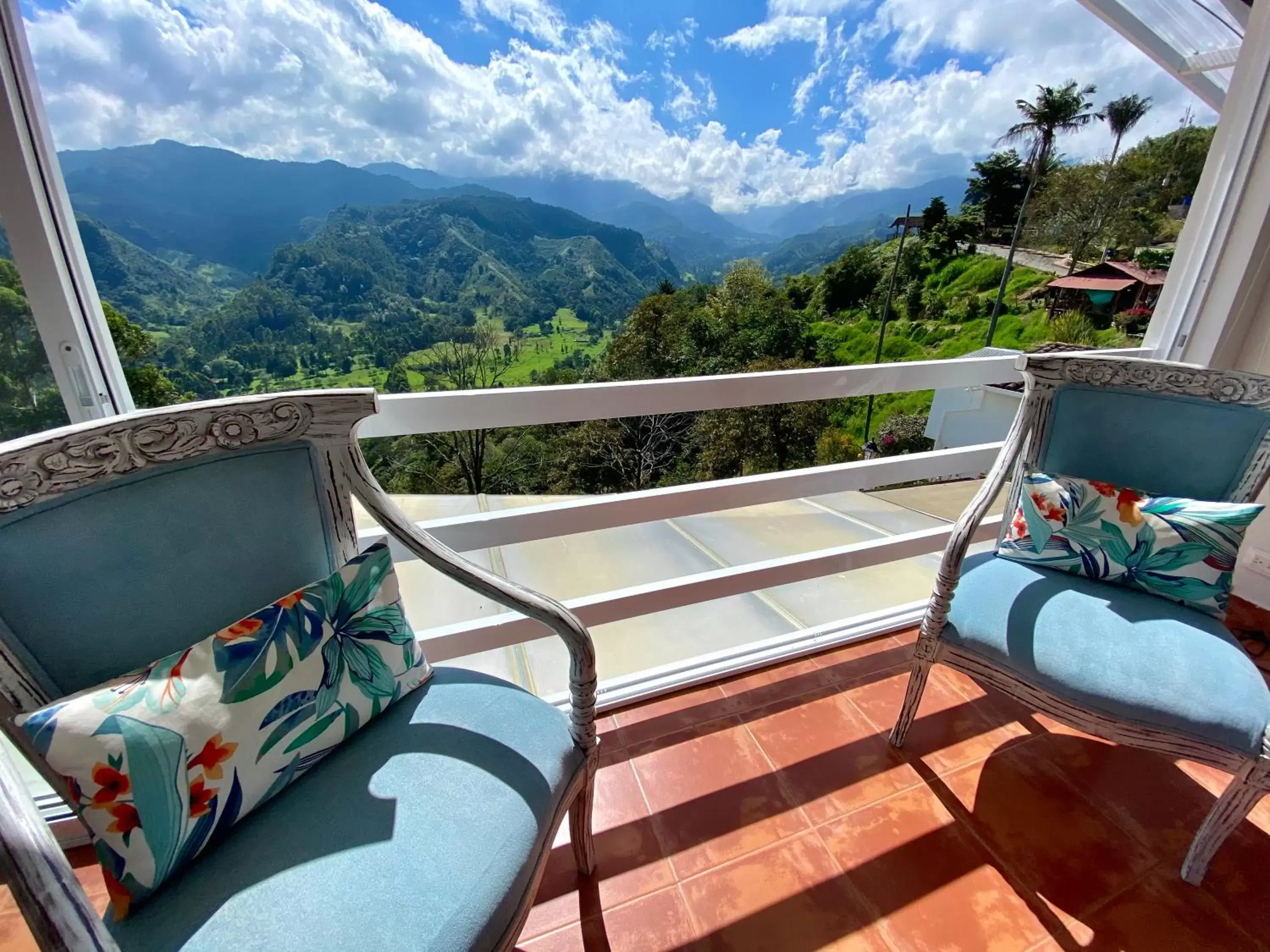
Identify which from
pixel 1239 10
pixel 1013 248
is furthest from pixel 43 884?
pixel 1013 248

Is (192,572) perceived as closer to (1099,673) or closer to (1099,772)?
(1099,673)

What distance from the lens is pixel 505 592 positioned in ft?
3.06

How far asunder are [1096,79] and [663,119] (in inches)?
240

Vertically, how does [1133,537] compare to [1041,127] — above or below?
below

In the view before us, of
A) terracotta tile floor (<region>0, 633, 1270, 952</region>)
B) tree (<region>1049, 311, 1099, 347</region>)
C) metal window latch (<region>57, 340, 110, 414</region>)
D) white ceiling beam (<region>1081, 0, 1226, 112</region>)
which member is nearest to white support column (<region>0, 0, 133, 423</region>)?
metal window latch (<region>57, 340, 110, 414</region>)

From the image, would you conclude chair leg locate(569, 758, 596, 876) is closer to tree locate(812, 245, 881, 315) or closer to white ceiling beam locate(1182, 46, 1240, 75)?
white ceiling beam locate(1182, 46, 1240, 75)

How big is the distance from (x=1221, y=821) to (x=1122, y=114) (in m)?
4.01

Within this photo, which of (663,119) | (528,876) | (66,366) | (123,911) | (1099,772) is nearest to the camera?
(123,911)

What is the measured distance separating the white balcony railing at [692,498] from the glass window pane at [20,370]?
54cm

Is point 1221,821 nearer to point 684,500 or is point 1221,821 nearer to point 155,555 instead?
point 684,500

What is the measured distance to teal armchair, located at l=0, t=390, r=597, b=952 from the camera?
1.93 feet

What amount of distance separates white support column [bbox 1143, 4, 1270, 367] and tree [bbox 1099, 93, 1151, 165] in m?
1.41

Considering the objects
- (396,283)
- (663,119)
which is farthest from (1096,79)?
(663,119)

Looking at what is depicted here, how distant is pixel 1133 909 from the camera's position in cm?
105
